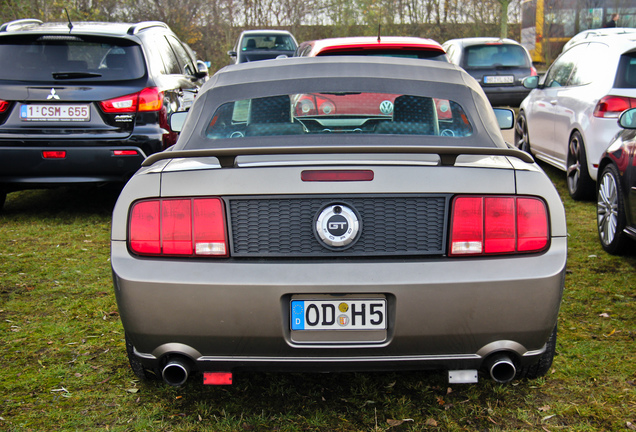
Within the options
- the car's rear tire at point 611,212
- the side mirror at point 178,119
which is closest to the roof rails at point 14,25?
the side mirror at point 178,119

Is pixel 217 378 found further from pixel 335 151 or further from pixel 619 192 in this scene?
pixel 619 192

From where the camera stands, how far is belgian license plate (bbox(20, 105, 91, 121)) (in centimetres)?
641

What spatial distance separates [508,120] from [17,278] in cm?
353

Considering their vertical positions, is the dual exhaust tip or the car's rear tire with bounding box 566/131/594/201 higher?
the dual exhaust tip

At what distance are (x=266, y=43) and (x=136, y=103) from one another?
→ 59.4 ft

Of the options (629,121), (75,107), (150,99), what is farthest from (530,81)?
(75,107)

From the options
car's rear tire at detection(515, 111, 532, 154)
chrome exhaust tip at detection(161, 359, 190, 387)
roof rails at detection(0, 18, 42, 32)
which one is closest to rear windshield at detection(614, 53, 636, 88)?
car's rear tire at detection(515, 111, 532, 154)

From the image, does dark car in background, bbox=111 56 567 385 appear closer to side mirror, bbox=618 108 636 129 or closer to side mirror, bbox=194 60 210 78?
side mirror, bbox=618 108 636 129

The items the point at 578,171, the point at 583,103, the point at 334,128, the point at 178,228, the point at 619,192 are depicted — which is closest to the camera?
the point at 178,228

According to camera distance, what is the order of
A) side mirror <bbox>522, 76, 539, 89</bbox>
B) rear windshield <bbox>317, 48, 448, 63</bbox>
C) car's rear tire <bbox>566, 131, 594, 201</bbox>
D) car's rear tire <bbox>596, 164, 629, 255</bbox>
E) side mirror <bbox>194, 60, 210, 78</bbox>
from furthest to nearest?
side mirror <bbox>194, 60, 210, 78</bbox> → side mirror <bbox>522, 76, 539, 89</bbox> → car's rear tire <bbox>566, 131, 594, 201</bbox> → rear windshield <bbox>317, 48, 448, 63</bbox> → car's rear tire <bbox>596, 164, 629, 255</bbox>

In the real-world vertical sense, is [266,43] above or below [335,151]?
below

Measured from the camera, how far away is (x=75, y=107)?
6414mm

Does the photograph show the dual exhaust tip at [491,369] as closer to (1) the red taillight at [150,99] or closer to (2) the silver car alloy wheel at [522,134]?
(1) the red taillight at [150,99]

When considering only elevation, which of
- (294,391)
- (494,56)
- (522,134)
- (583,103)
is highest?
(583,103)
